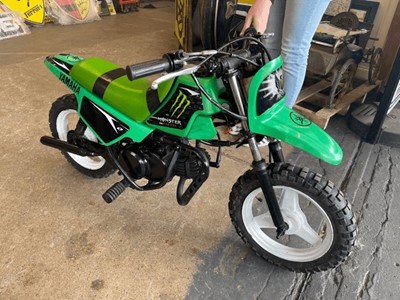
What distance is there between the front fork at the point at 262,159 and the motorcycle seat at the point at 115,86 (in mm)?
319

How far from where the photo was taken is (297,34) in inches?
58.0

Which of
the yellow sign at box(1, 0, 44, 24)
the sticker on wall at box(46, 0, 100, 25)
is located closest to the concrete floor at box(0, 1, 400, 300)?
the yellow sign at box(1, 0, 44, 24)

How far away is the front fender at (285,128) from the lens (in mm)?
992

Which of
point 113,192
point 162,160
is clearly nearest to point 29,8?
point 113,192

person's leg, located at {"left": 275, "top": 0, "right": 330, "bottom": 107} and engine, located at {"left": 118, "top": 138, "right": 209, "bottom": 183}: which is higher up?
person's leg, located at {"left": 275, "top": 0, "right": 330, "bottom": 107}

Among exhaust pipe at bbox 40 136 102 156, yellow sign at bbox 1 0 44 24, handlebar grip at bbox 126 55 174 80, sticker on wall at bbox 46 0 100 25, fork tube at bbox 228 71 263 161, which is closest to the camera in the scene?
handlebar grip at bbox 126 55 174 80

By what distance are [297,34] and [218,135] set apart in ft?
2.15

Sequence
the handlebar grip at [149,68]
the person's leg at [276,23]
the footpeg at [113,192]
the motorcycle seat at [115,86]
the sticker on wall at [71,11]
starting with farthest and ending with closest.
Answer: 1. the sticker on wall at [71,11]
2. the person's leg at [276,23]
3. the footpeg at [113,192]
4. the motorcycle seat at [115,86]
5. the handlebar grip at [149,68]

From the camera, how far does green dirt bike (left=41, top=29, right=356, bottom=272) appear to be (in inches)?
39.6

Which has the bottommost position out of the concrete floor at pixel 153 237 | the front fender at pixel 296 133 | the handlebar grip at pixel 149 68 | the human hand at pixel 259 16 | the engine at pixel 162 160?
the concrete floor at pixel 153 237

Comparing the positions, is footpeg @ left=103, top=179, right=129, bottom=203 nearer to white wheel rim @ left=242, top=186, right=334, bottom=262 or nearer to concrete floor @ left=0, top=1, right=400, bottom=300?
concrete floor @ left=0, top=1, right=400, bottom=300

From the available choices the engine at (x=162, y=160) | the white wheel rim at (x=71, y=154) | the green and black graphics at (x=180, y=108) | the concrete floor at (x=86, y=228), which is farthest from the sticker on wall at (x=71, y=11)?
the green and black graphics at (x=180, y=108)

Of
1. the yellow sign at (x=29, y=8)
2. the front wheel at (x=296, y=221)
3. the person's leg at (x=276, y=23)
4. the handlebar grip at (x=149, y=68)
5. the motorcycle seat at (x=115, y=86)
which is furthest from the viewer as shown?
the yellow sign at (x=29, y=8)

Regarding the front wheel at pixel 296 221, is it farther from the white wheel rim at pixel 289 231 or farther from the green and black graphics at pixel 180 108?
the green and black graphics at pixel 180 108
